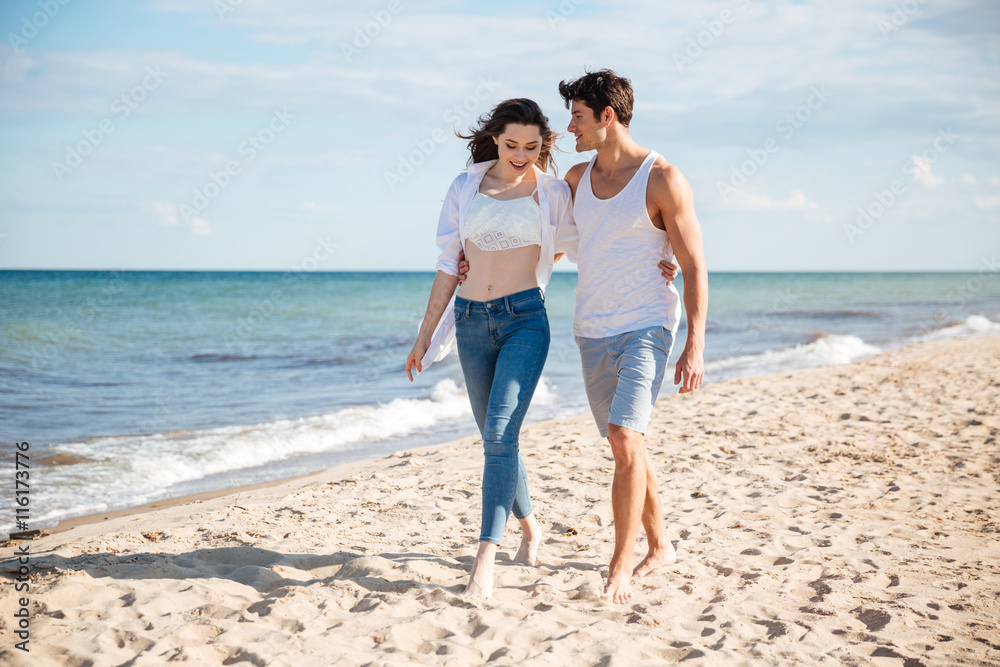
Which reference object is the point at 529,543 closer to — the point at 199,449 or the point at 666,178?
the point at 666,178

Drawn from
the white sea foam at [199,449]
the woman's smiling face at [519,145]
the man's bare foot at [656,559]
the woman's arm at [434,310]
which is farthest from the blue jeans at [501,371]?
the white sea foam at [199,449]

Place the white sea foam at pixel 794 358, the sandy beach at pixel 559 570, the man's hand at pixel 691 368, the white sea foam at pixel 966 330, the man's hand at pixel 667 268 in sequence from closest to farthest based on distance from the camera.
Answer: the sandy beach at pixel 559 570
the man's hand at pixel 691 368
the man's hand at pixel 667 268
the white sea foam at pixel 794 358
the white sea foam at pixel 966 330

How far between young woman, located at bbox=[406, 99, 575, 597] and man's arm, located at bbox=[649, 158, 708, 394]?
0.50 meters

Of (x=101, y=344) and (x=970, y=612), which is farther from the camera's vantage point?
(x=101, y=344)

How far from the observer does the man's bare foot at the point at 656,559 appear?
11.7ft

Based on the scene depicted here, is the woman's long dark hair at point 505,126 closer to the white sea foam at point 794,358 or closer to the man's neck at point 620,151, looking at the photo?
the man's neck at point 620,151

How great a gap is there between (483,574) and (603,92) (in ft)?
7.20

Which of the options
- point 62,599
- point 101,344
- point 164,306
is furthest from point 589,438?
point 164,306

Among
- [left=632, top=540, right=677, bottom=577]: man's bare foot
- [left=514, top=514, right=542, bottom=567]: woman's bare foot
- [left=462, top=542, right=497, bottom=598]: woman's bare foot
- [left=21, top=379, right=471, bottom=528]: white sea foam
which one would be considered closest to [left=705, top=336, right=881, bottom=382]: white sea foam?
[left=21, top=379, right=471, bottom=528]: white sea foam

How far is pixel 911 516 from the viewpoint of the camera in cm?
444

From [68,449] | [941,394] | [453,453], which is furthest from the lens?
[941,394]

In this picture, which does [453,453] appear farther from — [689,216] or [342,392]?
[342,392]

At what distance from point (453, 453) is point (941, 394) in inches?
228

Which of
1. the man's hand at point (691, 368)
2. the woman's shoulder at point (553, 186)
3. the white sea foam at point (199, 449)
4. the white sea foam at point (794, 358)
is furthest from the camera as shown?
the white sea foam at point (794, 358)
